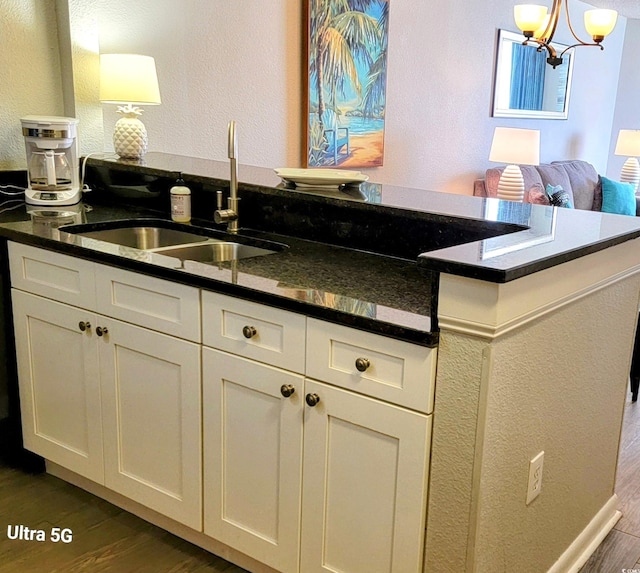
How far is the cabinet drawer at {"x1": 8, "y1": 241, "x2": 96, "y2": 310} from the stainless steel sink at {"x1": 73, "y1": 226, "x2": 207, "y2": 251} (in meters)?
0.28

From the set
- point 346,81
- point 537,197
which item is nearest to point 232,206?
point 346,81

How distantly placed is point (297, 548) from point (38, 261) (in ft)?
3.94

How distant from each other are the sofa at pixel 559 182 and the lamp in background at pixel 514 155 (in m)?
0.24

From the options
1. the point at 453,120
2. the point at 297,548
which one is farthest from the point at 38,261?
the point at 453,120

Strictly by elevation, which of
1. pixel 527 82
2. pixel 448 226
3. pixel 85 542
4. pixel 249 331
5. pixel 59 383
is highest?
pixel 527 82

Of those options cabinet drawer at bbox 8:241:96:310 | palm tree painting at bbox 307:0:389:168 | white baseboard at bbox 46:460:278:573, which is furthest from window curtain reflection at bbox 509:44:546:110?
white baseboard at bbox 46:460:278:573

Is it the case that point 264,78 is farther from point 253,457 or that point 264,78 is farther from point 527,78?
point 527,78

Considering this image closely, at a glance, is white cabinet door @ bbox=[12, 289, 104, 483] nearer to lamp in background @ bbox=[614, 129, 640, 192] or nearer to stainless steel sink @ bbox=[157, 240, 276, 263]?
stainless steel sink @ bbox=[157, 240, 276, 263]

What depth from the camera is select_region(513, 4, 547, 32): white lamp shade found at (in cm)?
405

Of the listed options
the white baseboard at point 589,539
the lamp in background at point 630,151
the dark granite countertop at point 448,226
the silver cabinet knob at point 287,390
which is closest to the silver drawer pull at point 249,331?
the silver cabinet knob at point 287,390

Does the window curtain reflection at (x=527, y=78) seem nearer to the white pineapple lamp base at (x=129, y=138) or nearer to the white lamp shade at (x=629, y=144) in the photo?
the white lamp shade at (x=629, y=144)

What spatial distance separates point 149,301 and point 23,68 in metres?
1.43

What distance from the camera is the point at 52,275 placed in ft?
7.33

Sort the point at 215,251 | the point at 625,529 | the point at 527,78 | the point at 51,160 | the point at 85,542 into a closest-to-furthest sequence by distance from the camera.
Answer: the point at 85,542 < the point at 625,529 < the point at 215,251 < the point at 51,160 < the point at 527,78
